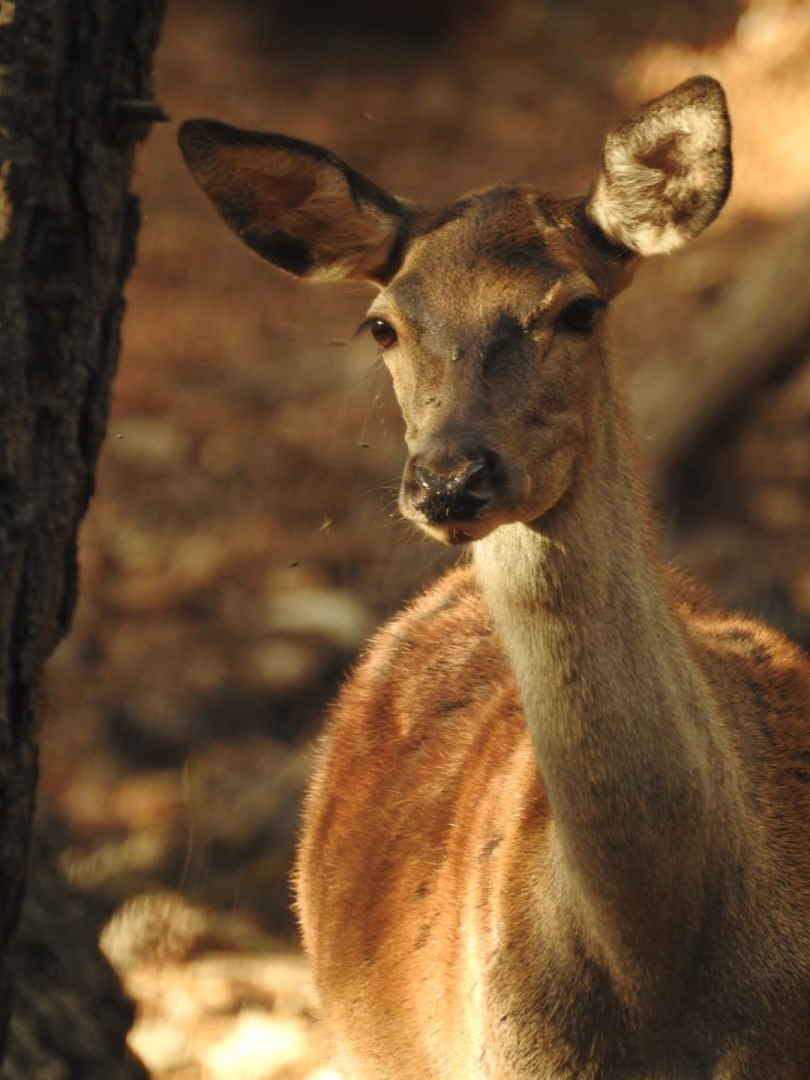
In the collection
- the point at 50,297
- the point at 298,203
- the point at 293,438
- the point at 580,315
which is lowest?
the point at 293,438

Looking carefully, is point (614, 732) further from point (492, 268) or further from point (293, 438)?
point (293, 438)

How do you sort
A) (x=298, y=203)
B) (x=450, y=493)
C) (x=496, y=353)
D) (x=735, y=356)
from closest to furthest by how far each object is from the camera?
(x=450, y=493), (x=496, y=353), (x=298, y=203), (x=735, y=356)

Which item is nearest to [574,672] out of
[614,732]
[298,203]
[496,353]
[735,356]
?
[614,732]

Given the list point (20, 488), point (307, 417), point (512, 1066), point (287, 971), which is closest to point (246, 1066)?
point (287, 971)

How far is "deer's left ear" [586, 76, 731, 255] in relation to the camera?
11.3ft

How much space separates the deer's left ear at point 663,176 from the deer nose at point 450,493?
0.83 m

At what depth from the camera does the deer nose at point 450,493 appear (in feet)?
10.2

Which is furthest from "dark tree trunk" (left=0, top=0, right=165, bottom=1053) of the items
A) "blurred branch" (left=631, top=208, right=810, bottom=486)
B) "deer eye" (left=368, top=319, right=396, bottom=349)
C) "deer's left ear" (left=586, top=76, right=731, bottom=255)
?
"blurred branch" (left=631, top=208, right=810, bottom=486)

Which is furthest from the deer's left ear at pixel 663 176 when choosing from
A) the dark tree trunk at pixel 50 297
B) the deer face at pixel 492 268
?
the dark tree trunk at pixel 50 297

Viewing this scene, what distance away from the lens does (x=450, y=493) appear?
10.2ft

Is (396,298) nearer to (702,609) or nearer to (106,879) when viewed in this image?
(702,609)

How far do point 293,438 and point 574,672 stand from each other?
607 cm

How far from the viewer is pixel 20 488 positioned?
351 centimetres

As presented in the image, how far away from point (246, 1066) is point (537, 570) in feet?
8.29
